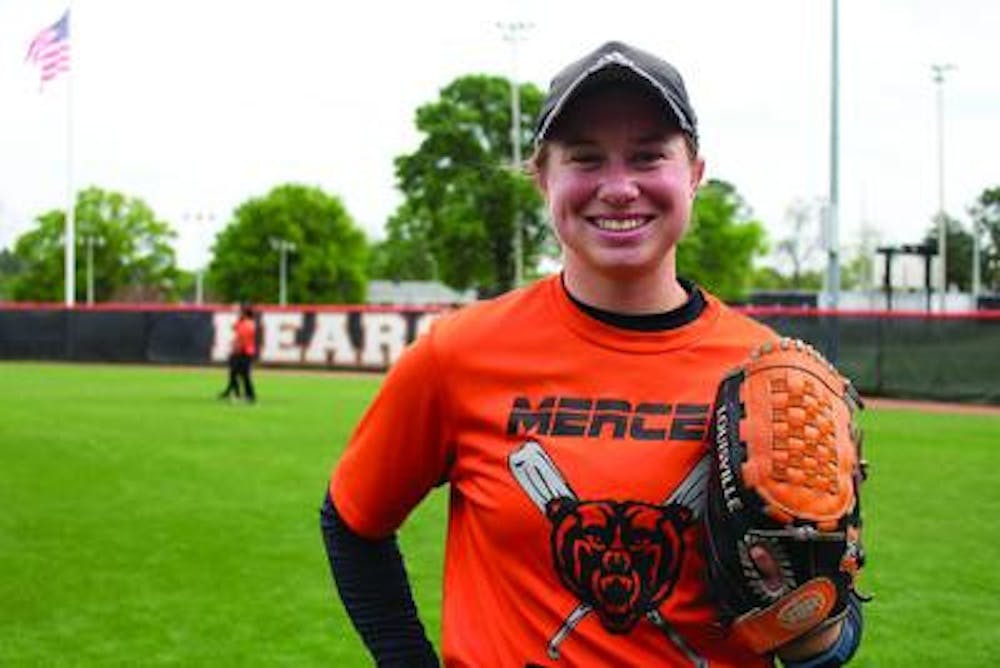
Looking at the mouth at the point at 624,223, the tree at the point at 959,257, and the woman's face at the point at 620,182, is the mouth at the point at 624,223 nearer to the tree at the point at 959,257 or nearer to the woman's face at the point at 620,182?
the woman's face at the point at 620,182

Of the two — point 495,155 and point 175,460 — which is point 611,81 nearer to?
point 175,460

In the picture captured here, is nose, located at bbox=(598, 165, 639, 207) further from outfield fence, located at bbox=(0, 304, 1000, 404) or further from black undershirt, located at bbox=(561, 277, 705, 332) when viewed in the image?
outfield fence, located at bbox=(0, 304, 1000, 404)

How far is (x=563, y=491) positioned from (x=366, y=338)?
31617 millimetres

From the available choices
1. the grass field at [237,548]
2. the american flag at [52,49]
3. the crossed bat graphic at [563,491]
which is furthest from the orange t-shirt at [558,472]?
the american flag at [52,49]

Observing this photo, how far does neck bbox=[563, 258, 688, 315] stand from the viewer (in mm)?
2146

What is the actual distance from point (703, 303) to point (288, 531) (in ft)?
22.7

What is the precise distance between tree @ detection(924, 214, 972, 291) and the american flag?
178ft

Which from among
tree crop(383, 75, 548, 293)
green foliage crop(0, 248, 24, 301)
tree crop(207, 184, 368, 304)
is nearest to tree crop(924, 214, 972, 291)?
tree crop(383, 75, 548, 293)

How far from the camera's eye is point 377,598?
232cm

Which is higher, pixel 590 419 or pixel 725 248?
pixel 725 248

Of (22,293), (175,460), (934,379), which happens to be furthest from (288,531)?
(22,293)

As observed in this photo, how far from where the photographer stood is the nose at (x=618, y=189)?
206cm

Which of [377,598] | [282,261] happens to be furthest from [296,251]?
[377,598]

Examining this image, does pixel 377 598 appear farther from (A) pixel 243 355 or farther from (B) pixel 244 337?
→ (B) pixel 244 337
